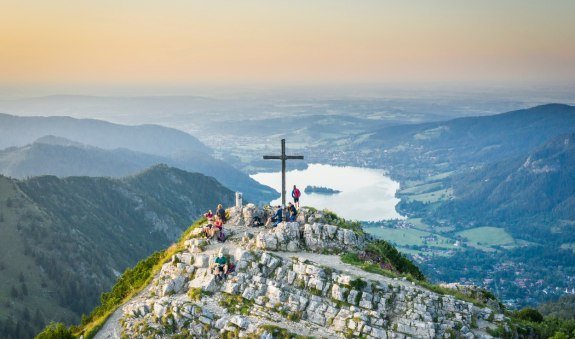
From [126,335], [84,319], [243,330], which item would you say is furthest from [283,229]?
[84,319]

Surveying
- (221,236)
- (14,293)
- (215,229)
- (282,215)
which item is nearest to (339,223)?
(282,215)

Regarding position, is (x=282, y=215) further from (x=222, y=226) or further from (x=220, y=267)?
(x=220, y=267)

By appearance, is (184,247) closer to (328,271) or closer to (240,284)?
(240,284)

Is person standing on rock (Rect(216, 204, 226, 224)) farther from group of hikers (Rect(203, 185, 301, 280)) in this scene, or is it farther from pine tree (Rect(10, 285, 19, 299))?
pine tree (Rect(10, 285, 19, 299))

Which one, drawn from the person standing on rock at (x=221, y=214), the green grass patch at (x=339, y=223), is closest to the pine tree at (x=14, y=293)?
the person standing on rock at (x=221, y=214)

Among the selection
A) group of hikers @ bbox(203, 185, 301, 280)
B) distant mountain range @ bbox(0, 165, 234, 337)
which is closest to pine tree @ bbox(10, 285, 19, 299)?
distant mountain range @ bbox(0, 165, 234, 337)
